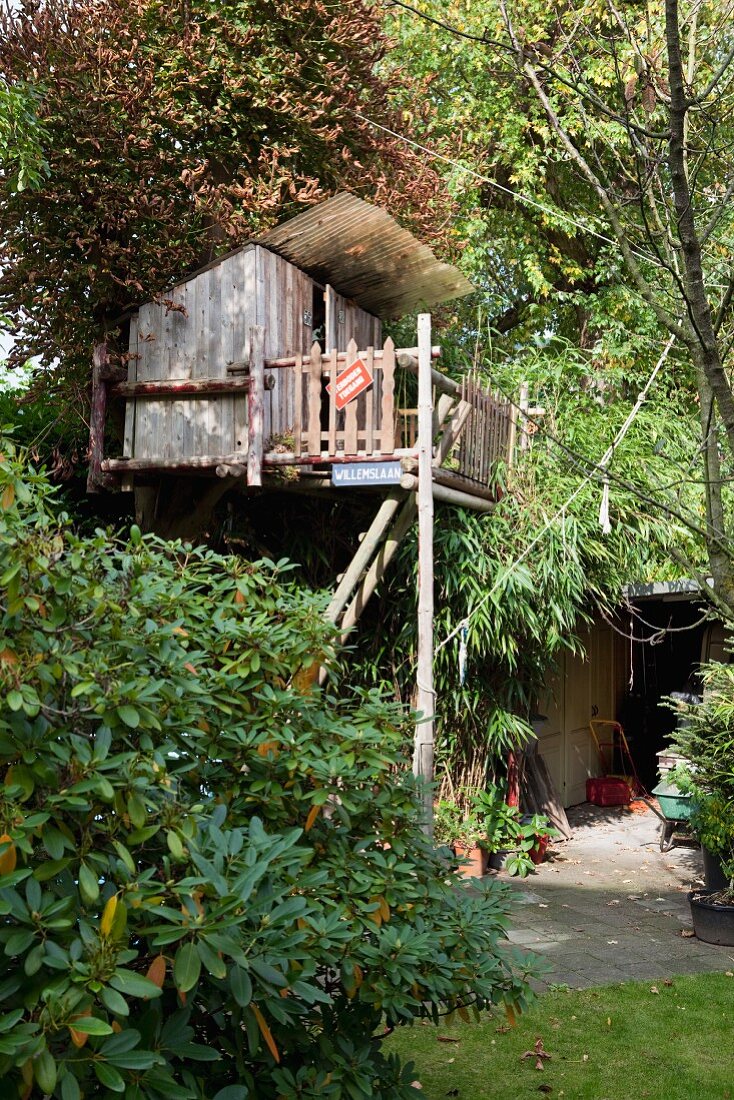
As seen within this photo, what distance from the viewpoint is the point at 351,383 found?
7.81 m

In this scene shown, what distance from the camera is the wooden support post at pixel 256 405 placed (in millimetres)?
7883

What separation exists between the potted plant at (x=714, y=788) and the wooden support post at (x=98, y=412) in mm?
4973

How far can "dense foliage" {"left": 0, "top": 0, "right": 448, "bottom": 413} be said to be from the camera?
29.5 ft

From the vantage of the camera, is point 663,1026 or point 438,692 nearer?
point 663,1026

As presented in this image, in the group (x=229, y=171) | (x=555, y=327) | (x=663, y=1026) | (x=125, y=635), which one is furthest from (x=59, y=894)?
(x=555, y=327)

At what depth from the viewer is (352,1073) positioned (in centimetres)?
278

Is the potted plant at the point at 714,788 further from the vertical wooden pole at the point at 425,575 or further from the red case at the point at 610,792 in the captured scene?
the red case at the point at 610,792

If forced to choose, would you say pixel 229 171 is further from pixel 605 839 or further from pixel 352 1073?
pixel 352 1073

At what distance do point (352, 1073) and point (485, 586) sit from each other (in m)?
6.49

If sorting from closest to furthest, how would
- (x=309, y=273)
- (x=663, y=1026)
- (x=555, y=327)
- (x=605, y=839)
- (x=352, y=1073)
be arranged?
(x=352, y=1073)
(x=663, y=1026)
(x=309, y=273)
(x=605, y=839)
(x=555, y=327)

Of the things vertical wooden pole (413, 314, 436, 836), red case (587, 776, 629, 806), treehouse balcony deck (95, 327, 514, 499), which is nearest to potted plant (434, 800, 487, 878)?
vertical wooden pole (413, 314, 436, 836)

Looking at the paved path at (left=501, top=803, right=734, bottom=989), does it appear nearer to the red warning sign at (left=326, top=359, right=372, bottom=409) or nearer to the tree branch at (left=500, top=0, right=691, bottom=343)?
the red warning sign at (left=326, top=359, right=372, bottom=409)

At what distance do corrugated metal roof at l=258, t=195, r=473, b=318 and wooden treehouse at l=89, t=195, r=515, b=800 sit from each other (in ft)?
0.05

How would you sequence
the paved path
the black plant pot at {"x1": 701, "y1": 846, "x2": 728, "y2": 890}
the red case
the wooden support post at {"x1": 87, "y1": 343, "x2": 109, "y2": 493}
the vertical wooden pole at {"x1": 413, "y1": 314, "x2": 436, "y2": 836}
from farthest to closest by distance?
the red case
the wooden support post at {"x1": 87, "y1": 343, "x2": 109, "y2": 493}
the black plant pot at {"x1": 701, "y1": 846, "x2": 728, "y2": 890}
the vertical wooden pole at {"x1": 413, "y1": 314, "x2": 436, "y2": 836}
the paved path
